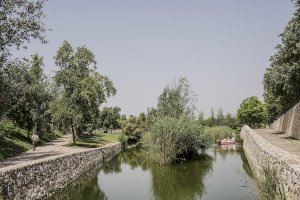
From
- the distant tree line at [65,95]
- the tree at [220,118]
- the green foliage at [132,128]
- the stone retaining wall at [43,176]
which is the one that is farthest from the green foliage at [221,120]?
the stone retaining wall at [43,176]

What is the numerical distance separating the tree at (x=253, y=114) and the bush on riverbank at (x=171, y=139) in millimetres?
83462

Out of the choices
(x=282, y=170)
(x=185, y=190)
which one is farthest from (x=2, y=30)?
(x=282, y=170)

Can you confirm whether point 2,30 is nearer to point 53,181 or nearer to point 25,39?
point 25,39

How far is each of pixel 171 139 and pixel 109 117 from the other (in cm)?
7582

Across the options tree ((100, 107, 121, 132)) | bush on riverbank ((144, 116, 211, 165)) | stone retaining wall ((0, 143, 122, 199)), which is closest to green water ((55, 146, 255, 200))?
stone retaining wall ((0, 143, 122, 199))

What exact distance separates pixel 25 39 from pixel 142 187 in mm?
14707

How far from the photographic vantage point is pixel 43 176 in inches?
787

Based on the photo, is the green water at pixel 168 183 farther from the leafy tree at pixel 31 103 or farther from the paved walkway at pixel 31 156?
the leafy tree at pixel 31 103

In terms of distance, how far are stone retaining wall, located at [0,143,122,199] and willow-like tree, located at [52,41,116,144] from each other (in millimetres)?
12019

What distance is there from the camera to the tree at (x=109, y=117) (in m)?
105

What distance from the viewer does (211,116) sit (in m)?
145

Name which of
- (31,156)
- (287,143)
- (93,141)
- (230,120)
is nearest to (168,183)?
(287,143)

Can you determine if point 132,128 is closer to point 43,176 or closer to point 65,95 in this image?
point 65,95

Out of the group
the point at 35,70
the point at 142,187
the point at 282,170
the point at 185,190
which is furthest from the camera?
the point at 35,70
